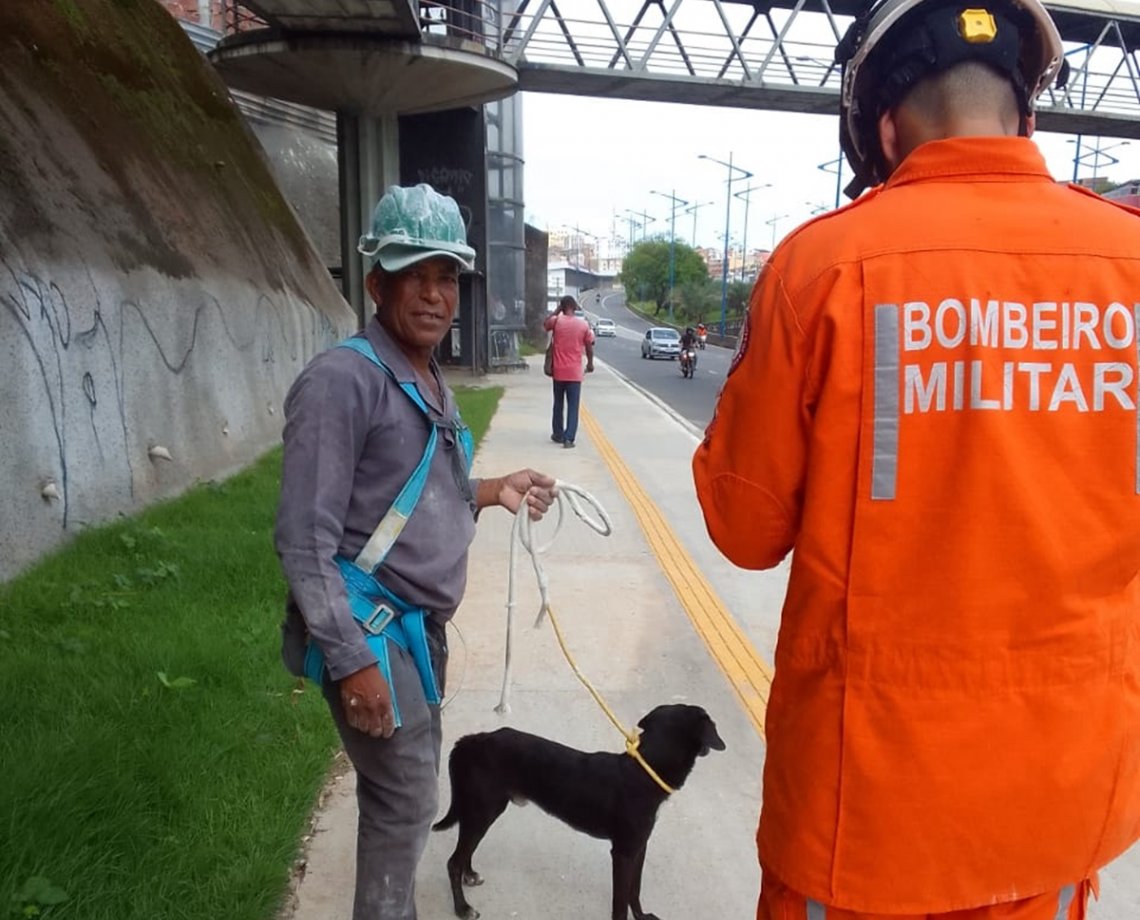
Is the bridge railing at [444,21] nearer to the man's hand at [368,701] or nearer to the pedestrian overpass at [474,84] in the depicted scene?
the pedestrian overpass at [474,84]

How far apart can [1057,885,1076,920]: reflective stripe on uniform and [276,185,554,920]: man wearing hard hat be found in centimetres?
130

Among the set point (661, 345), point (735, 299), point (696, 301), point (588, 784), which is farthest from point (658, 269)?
point (588, 784)

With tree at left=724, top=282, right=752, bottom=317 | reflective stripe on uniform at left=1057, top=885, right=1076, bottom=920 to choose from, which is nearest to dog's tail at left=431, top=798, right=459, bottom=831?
reflective stripe on uniform at left=1057, top=885, right=1076, bottom=920

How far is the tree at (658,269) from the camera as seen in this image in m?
91.8

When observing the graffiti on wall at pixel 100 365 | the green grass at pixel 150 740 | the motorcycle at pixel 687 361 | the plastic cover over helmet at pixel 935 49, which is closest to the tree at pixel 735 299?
the motorcycle at pixel 687 361

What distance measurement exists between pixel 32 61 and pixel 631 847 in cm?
695

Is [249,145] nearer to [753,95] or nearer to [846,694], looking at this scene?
[846,694]

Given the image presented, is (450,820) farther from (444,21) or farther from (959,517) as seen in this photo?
(444,21)

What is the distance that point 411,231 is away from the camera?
82.1 inches

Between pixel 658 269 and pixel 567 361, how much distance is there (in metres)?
89.6

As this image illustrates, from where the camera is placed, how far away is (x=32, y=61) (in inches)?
259

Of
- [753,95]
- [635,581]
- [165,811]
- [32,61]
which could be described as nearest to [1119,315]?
[165,811]

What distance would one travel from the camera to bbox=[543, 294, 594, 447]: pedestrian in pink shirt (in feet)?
35.6

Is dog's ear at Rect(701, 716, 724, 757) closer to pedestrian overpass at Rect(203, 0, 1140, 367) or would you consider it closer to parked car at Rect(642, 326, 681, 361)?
pedestrian overpass at Rect(203, 0, 1140, 367)
